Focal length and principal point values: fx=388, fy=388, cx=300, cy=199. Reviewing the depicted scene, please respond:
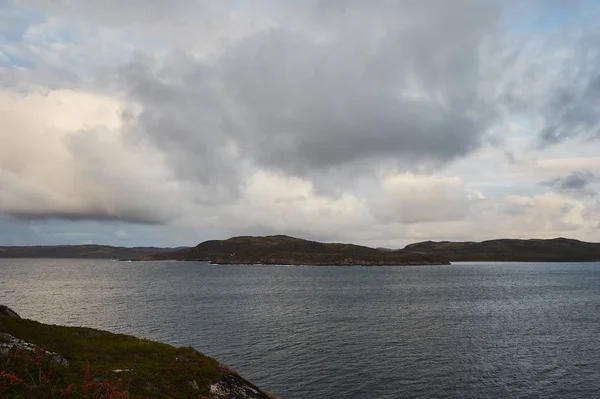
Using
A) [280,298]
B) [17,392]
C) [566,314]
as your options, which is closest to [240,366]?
[17,392]

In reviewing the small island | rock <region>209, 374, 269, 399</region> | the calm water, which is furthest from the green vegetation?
the calm water

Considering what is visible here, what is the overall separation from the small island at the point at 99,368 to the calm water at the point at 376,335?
1427 cm

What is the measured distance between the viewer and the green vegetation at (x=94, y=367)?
21953 millimetres

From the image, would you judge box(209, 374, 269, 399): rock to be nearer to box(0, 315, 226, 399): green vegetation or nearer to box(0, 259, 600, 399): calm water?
box(0, 315, 226, 399): green vegetation

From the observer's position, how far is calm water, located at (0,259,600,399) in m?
48.7

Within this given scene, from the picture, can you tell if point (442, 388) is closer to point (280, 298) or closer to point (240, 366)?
point (240, 366)

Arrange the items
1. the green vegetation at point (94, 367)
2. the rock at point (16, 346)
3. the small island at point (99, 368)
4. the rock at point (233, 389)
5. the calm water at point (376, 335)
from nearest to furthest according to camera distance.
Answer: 1. the green vegetation at point (94, 367)
2. the small island at point (99, 368)
3. the rock at point (16, 346)
4. the rock at point (233, 389)
5. the calm water at point (376, 335)

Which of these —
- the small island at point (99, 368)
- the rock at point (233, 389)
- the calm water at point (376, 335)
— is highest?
the small island at point (99, 368)

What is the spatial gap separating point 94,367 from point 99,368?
0.36 m

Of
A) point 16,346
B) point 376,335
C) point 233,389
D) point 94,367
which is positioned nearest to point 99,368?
point 94,367

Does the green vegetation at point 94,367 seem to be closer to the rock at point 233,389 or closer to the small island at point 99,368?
the small island at point 99,368

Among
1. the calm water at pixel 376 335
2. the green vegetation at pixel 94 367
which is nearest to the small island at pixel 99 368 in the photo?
the green vegetation at pixel 94 367

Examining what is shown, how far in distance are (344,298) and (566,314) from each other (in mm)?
60248

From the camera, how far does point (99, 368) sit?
95.9ft
